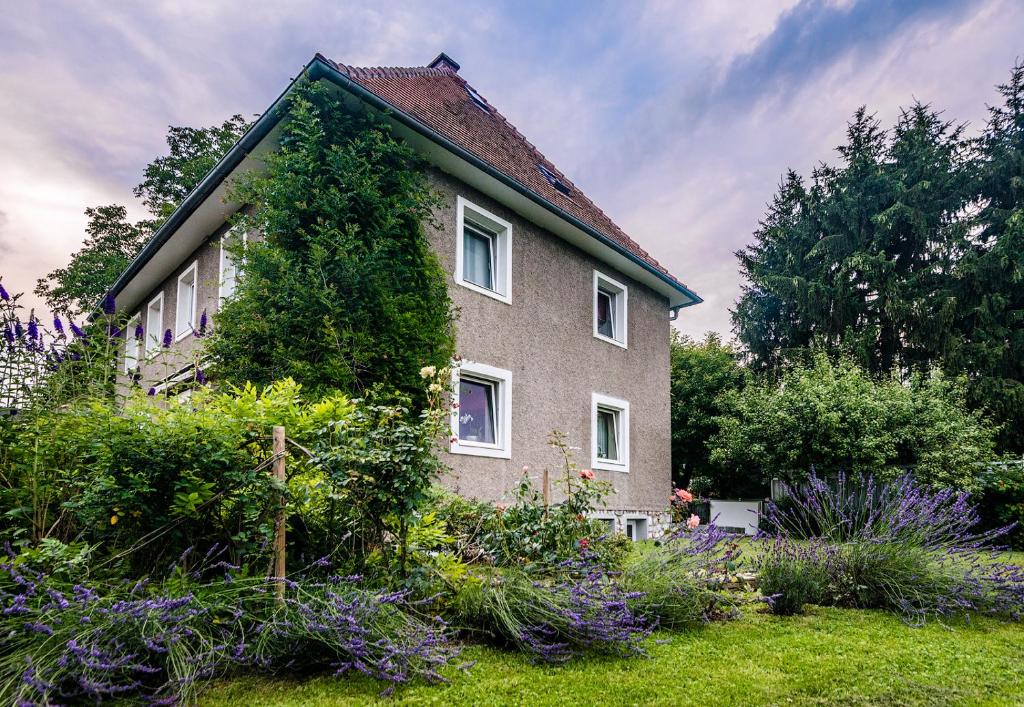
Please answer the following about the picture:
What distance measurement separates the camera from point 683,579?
4445 mm

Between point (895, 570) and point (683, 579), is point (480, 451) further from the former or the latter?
point (895, 570)

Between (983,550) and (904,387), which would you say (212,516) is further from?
(904,387)

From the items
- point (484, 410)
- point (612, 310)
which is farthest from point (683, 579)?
point (612, 310)

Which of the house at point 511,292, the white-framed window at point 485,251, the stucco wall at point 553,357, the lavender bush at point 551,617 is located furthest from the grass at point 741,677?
the white-framed window at point 485,251

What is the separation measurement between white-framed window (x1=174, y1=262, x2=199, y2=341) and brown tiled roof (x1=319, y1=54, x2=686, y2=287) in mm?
5024

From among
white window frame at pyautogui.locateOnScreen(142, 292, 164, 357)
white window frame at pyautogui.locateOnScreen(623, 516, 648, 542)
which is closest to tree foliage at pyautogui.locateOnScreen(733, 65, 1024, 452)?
white window frame at pyautogui.locateOnScreen(623, 516, 648, 542)

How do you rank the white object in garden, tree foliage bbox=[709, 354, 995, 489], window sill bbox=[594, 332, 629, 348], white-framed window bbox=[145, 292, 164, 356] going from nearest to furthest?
1. window sill bbox=[594, 332, 629, 348]
2. tree foliage bbox=[709, 354, 995, 489]
3. white-framed window bbox=[145, 292, 164, 356]
4. the white object in garden

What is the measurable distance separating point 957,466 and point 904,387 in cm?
215

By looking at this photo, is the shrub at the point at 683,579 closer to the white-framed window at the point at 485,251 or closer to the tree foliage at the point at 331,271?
the tree foliage at the point at 331,271

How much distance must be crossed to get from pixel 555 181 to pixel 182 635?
1122cm

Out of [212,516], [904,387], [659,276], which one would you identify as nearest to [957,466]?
[904,387]

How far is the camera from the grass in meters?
2.96

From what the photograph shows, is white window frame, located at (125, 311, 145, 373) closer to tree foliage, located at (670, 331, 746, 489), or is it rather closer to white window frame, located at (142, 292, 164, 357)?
white window frame, located at (142, 292, 164, 357)

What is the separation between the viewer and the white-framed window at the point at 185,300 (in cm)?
1158
